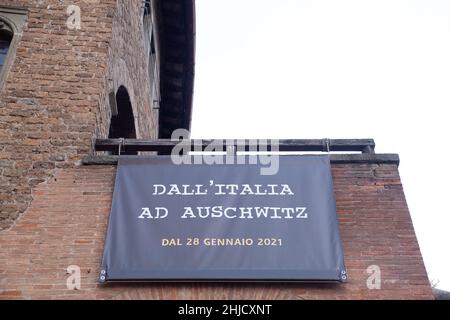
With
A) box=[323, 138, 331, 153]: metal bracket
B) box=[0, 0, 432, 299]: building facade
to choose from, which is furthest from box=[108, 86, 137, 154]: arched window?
box=[323, 138, 331, 153]: metal bracket

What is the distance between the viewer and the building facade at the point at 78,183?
5.18 meters

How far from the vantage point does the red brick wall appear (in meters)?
5.14

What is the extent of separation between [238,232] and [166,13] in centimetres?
778

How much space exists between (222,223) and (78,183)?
1.70 metres

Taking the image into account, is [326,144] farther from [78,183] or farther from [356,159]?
[78,183]

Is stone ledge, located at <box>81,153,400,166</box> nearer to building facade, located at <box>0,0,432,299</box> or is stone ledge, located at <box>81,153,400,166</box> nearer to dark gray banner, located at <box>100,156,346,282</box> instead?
building facade, located at <box>0,0,432,299</box>

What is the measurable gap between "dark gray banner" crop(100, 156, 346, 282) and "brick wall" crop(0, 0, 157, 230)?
0.85 metres

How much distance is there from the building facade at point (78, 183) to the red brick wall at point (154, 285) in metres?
0.01

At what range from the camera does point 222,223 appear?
5.57m

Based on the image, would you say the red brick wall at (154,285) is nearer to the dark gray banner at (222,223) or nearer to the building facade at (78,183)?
the building facade at (78,183)

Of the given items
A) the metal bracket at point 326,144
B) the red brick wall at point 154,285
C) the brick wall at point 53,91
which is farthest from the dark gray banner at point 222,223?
the brick wall at point 53,91

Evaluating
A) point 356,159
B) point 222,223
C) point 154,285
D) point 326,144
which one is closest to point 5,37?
point 222,223

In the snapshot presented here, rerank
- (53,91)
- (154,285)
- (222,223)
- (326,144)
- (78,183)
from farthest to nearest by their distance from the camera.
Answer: (53,91) < (326,144) < (78,183) < (222,223) < (154,285)

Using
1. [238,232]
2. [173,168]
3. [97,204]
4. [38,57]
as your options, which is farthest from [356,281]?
[38,57]
